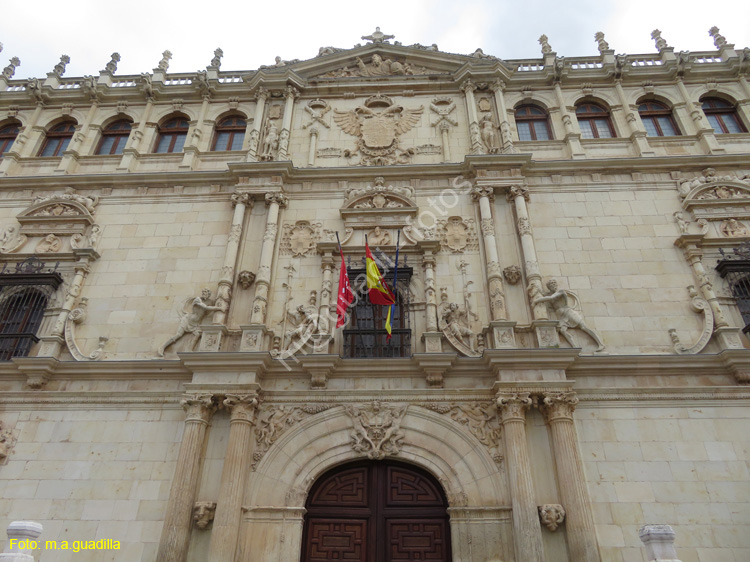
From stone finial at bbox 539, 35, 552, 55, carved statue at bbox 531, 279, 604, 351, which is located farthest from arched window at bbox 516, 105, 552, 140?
carved statue at bbox 531, 279, 604, 351

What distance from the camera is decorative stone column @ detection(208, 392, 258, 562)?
8641 mm

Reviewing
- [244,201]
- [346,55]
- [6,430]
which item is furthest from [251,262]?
[346,55]

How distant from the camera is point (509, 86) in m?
15.7

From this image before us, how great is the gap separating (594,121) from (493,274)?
7.22 metres

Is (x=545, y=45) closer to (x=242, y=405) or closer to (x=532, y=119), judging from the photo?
(x=532, y=119)

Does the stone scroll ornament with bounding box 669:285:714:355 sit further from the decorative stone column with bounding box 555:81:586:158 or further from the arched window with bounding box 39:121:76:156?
the arched window with bounding box 39:121:76:156

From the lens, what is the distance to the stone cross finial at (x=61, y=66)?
56.4 ft

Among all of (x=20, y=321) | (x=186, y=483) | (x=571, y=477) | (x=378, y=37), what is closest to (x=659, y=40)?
(x=378, y=37)

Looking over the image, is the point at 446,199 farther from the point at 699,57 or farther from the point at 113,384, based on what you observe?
the point at 699,57

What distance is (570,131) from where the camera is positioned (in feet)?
46.8

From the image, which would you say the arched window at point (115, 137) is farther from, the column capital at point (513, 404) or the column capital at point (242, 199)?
the column capital at point (513, 404)

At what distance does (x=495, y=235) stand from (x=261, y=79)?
9.22 meters


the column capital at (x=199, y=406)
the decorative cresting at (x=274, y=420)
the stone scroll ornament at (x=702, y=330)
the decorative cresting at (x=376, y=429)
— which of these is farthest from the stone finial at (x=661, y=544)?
the column capital at (x=199, y=406)

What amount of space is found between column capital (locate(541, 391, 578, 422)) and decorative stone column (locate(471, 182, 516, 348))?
1302mm
